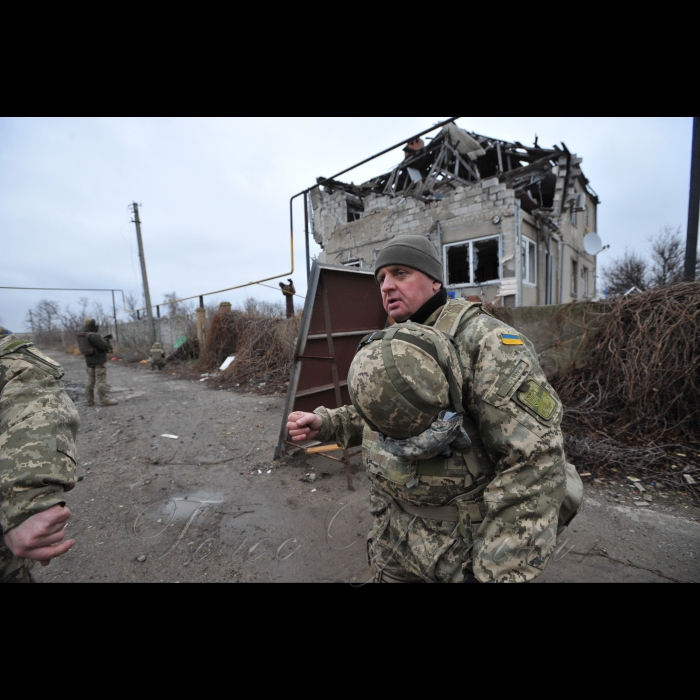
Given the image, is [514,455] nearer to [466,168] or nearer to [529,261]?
[529,261]

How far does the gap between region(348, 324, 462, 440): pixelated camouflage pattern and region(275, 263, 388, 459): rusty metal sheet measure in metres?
2.73

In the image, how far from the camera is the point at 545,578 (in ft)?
7.31

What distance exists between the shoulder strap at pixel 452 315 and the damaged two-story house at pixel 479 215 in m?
7.52

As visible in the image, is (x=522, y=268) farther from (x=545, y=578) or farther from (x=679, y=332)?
(x=545, y=578)

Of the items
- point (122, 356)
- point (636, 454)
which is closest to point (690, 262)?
point (636, 454)

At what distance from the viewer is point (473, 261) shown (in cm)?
941

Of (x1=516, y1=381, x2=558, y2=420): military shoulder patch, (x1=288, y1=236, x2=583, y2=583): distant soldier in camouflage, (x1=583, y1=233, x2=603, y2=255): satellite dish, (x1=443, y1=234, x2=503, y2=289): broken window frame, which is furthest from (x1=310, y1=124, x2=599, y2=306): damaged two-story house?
(x1=516, y1=381, x2=558, y2=420): military shoulder patch

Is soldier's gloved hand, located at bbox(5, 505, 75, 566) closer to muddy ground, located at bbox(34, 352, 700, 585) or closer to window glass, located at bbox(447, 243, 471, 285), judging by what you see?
muddy ground, located at bbox(34, 352, 700, 585)

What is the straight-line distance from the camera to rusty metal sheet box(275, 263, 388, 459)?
380 cm

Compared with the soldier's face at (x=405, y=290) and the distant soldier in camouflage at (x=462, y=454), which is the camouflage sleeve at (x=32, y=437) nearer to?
the distant soldier in camouflage at (x=462, y=454)

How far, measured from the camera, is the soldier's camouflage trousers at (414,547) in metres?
1.19

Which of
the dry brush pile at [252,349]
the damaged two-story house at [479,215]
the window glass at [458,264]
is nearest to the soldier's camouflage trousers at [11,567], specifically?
the dry brush pile at [252,349]

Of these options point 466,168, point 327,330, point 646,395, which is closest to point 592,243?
point 466,168

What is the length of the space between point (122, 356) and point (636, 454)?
22173 mm
